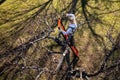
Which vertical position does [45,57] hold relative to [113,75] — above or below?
above

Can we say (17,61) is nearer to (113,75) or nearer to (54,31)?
(54,31)

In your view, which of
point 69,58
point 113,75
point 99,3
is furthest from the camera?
point 99,3

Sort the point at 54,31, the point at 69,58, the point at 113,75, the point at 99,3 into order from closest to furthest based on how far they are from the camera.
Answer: the point at 113,75 < the point at 69,58 < the point at 54,31 < the point at 99,3

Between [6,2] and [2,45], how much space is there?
2.04 m

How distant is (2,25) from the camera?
7465 millimetres

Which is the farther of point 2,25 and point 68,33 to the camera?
point 2,25

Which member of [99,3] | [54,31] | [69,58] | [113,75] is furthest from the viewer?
[99,3]

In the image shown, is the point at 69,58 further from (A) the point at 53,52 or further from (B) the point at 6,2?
(B) the point at 6,2

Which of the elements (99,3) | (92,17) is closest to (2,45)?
(92,17)

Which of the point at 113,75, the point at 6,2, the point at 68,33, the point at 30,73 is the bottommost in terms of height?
the point at 113,75

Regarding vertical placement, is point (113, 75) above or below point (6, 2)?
below

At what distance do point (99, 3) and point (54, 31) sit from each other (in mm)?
1927

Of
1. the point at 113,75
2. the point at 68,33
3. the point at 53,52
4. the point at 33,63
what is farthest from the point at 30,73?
the point at 113,75

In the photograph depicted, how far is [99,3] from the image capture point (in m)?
8.08
